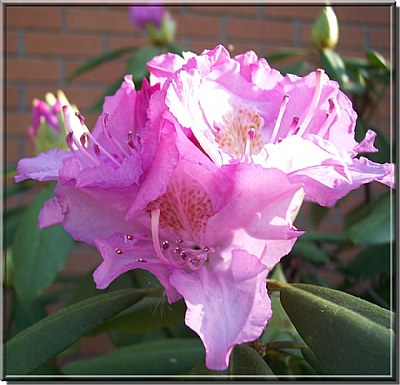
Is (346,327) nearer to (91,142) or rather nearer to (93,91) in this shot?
(91,142)

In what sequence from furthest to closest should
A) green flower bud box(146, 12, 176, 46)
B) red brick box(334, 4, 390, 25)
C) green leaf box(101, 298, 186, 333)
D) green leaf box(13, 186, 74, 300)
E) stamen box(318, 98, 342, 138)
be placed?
red brick box(334, 4, 390, 25), green flower bud box(146, 12, 176, 46), green leaf box(13, 186, 74, 300), green leaf box(101, 298, 186, 333), stamen box(318, 98, 342, 138)

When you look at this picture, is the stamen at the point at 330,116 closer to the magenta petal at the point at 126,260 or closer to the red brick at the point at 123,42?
the magenta petal at the point at 126,260

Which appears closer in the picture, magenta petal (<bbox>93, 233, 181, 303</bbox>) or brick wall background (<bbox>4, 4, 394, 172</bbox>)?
magenta petal (<bbox>93, 233, 181, 303</bbox>)

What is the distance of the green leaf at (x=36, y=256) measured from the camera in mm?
1030

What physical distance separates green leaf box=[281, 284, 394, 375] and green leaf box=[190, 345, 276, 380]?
0.06m

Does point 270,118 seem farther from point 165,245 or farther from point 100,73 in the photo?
point 100,73

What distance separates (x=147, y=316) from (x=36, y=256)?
35 cm

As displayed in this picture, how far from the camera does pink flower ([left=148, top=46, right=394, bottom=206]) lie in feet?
1.69

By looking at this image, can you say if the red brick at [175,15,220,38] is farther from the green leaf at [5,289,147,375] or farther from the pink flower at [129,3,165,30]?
the green leaf at [5,289,147,375]

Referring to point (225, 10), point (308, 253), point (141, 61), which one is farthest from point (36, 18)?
point (308, 253)

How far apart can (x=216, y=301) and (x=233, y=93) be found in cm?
24

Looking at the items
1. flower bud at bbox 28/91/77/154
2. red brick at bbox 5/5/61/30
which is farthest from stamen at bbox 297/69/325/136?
red brick at bbox 5/5/61/30

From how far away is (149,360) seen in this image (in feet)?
3.01

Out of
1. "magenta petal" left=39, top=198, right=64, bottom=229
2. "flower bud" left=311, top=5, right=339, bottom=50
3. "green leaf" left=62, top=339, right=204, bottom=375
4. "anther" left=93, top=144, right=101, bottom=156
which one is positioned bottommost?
"green leaf" left=62, top=339, right=204, bottom=375
